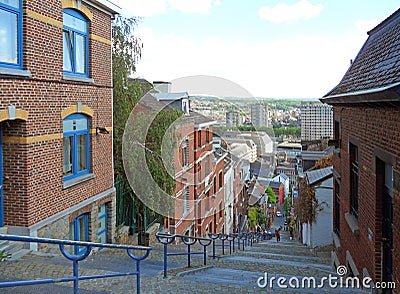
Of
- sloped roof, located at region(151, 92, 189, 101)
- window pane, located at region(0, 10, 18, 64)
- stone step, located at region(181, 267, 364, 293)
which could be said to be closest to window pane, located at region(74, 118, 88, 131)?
window pane, located at region(0, 10, 18, 64)

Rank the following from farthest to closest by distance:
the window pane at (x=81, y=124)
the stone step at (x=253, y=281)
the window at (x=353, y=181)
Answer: the window pane at (x=81, y=124) < the window at (x=353, y=181) < the stone step at (x=253, y=281)

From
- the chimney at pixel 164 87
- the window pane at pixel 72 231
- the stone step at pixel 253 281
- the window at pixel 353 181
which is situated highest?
the chimney at pixel 164 87

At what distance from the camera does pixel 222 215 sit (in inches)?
1316

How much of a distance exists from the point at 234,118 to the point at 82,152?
14353 millimetres

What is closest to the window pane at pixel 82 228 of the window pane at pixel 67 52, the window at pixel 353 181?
the window pane at pixel 67 52

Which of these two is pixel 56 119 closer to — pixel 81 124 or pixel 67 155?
pixel 67 155

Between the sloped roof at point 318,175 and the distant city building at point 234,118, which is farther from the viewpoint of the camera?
the distant city building at point 234,118

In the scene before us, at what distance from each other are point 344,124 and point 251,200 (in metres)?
44.0

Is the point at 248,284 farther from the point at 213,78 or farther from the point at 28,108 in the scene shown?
the point at 213,78

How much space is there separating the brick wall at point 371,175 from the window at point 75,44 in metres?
6.81

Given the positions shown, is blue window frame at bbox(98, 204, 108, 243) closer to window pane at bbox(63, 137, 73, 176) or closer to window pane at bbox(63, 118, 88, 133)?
window pane at bbox(63, 137, 73, 176)

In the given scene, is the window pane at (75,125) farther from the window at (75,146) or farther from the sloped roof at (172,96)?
the sloped roof at (172,96)

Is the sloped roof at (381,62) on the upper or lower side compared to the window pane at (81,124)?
upper

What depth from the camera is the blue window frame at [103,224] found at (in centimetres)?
1229
